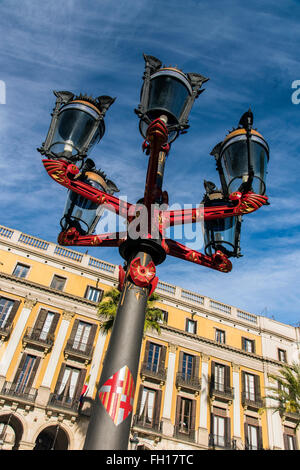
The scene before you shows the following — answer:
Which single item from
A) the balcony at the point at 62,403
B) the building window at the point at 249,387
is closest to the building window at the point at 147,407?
the balcony at the point at 62,403

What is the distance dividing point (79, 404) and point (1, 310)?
8373 millimetres

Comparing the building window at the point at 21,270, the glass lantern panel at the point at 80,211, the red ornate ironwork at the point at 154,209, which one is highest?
the building window at the point at 21,270

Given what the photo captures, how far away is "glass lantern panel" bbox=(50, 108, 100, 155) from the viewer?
464 cm

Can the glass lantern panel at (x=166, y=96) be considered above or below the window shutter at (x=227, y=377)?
below

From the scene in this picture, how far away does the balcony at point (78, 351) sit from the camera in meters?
23.1

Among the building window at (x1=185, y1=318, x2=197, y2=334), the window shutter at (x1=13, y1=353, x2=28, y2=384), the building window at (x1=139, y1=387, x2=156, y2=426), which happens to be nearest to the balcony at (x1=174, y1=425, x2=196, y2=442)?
the building window at (x1=139, y1=387, x2=156, y2=426)

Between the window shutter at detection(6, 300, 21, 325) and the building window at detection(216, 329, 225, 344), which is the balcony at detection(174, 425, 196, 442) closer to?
the building window at detection(216, 329, 225, 344)

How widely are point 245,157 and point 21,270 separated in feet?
77.9

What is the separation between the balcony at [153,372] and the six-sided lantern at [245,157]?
22.1 metres

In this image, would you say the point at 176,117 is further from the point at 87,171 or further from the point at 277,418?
the point at 277,418

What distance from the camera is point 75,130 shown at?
467cm

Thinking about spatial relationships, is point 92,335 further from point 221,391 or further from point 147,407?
point 221,391

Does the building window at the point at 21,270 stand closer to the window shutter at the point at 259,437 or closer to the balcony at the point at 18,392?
the balcony at the point at 18,392
